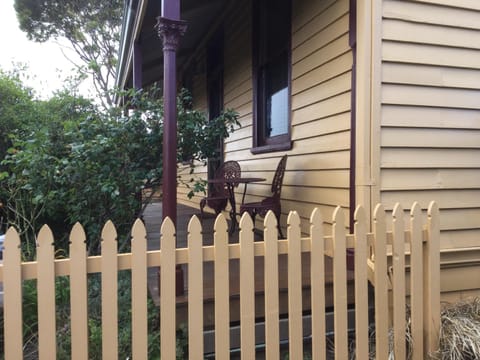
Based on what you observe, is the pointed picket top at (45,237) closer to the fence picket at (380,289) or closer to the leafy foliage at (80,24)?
the fence picket at (380,289)

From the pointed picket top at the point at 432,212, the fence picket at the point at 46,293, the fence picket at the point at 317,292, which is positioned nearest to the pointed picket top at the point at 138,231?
the fence picket at the point at 46,293

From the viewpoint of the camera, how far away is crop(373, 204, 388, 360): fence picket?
80.7 inches

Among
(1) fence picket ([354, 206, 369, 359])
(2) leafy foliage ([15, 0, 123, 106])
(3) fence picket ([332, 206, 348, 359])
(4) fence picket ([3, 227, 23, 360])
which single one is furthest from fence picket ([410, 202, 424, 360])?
(2) leafy foliage ([15, 0, 123, 106])

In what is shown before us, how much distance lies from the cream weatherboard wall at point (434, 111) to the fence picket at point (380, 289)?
0.74 meters

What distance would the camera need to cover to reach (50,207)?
329 cm

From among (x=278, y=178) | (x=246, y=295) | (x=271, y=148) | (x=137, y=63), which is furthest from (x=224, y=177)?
(x=246, y=295)

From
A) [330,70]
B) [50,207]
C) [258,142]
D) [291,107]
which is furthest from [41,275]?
[258,142]

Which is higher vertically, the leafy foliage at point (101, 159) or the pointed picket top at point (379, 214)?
the leafy foliage at point (101, 159)

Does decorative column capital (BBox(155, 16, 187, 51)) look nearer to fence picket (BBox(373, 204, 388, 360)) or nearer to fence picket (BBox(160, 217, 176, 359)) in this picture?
fence picket (BBox(160, 217, 176, 359))

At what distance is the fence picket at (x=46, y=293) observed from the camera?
1572 mm

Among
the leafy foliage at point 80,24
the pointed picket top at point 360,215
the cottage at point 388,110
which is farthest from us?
the leafy foliage at point 80,24

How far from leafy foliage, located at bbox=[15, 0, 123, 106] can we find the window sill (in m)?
12.7

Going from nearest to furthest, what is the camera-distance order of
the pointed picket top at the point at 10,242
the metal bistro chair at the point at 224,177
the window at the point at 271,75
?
the pointed picket top at the point at 10,242
the window at the point at 271,75
the metal bistro chair at the point at 224,177

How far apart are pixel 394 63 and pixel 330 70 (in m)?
0.72
